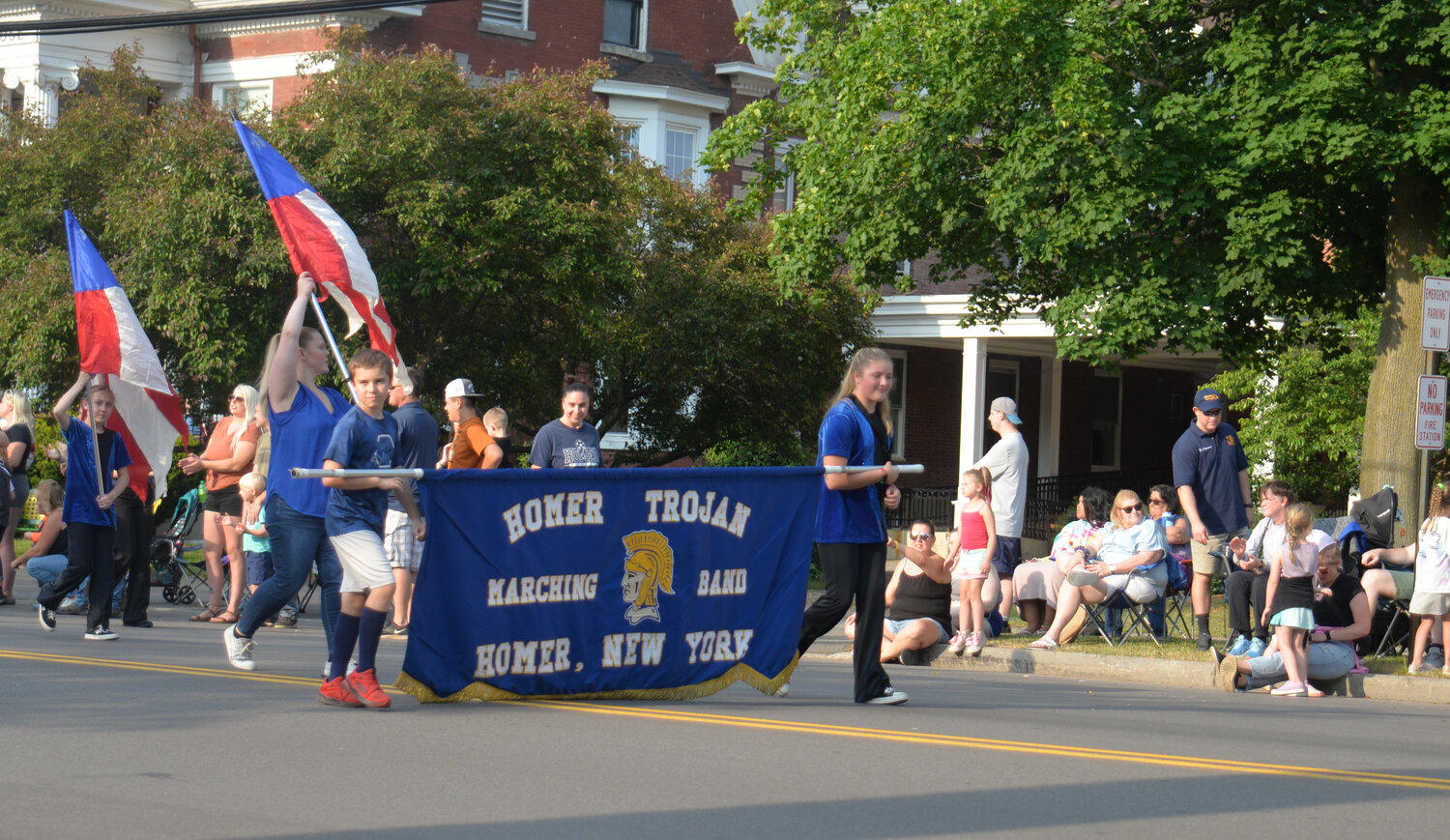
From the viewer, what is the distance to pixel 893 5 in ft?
68.9

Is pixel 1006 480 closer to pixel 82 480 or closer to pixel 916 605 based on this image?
pixel 916 605

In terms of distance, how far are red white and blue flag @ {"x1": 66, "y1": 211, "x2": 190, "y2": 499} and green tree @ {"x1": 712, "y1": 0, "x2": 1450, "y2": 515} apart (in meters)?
10.6

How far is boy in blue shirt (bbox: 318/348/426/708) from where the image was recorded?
8297 mm

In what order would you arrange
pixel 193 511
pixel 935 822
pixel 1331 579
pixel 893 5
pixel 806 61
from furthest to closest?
pixel 806 61 → pixel 893 5 → pixel 193 511 → pixel 1331 579 → pixel 935 822

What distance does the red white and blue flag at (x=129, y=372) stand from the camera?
42.0 feet

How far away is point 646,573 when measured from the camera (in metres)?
9.02

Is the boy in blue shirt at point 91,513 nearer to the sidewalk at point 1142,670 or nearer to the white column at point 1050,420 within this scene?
the sidewalk at point 1142,670

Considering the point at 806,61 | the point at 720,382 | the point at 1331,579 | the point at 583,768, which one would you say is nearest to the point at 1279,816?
the point at 583,768

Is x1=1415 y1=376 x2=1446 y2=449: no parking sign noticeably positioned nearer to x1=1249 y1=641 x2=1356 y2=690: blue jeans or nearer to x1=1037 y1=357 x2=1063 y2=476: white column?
x1=1249 y1=641 x2=1356 y2=690: blue jeans

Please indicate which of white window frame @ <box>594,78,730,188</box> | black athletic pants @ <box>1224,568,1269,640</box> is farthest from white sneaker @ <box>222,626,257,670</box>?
white window frame @ <box>594,78,730,188</box>

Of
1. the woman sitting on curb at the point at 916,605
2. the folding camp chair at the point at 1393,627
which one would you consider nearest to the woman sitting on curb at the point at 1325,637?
the folding camp chair at the point at 1393,627

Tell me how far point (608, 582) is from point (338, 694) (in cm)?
150

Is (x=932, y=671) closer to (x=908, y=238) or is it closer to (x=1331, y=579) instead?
(x=1331, y=579)

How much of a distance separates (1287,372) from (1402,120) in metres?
7.14
